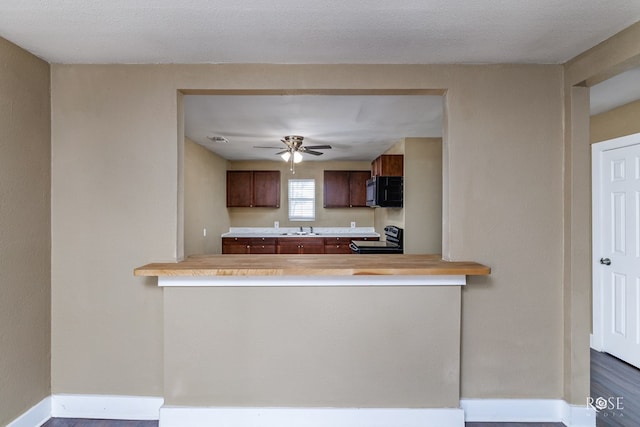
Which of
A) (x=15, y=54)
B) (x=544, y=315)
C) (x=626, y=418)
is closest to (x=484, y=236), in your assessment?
(x=544, y=315)

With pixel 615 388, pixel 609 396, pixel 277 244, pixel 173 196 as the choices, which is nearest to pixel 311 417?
pixel 173 196

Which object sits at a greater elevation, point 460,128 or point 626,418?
point 460,128

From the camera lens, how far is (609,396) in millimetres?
2566

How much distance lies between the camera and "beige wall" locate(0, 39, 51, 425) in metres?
1.97

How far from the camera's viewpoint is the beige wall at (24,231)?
1.97 m

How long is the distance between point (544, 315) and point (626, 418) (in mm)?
895

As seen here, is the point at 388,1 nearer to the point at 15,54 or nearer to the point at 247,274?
the point at 247,274

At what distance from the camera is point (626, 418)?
2.32 m

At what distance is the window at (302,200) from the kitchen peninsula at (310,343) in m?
4.74

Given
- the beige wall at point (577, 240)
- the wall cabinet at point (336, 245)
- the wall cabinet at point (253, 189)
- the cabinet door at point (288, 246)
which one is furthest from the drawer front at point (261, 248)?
the beige wall at point (577, 240)

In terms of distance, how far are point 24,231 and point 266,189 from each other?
4.66 m

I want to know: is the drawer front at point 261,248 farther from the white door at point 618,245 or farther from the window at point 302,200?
the white door at point 618,245

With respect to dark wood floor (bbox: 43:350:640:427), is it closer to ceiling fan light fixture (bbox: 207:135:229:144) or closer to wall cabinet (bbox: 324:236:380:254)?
ceiling fan light fixture (bbox: 207:135:229:144)

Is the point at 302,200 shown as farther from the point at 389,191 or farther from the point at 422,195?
the point at 422,195
